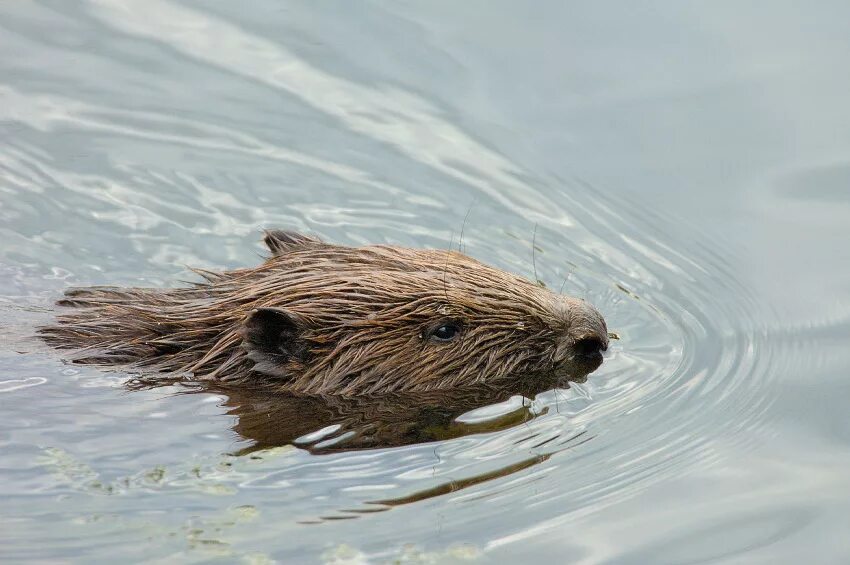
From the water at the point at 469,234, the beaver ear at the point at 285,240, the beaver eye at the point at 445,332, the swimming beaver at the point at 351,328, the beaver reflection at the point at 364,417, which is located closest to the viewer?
the water at the point at 469,234

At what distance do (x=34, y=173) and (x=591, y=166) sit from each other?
13.5 feet

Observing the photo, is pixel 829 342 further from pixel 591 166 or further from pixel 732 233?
pixel 591 166

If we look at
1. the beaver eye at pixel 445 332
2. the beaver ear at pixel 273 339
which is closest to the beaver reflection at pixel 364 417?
the beaver ear at pixel 273 339

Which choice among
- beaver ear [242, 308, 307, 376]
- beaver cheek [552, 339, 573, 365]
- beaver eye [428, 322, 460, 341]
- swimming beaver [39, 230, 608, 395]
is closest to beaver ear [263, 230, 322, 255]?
swimming beaver [39, 230, 608, 395]

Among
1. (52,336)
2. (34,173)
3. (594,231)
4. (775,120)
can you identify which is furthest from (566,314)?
(34,173)

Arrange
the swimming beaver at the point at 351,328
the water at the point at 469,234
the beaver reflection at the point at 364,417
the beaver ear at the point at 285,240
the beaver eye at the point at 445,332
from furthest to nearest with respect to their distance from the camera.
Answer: the beaver ear at the point at 285,240
the beaver eye at the point at 445,332
the swimming beaver at the point at 351,328
the beaver reflection at the point at 364,417
the water at the point at 469,234

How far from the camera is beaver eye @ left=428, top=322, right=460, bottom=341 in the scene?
7.58m

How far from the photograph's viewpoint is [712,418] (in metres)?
7.44

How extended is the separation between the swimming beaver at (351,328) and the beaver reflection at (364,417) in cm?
7

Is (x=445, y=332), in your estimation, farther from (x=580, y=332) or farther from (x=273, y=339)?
(x=273, y=339)

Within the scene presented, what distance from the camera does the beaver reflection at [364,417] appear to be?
7.15 meters

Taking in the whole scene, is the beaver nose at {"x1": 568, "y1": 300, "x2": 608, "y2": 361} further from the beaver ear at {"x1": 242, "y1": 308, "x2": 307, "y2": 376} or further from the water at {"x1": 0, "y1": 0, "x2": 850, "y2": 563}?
the beaver ear at {"x1": 242, "y1": 308, "x2": 307, "y2": 376}

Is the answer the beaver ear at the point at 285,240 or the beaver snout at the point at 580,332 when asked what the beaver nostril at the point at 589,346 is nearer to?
the beaver snout at the point at 580,332

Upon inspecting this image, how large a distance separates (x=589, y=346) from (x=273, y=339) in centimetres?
176
